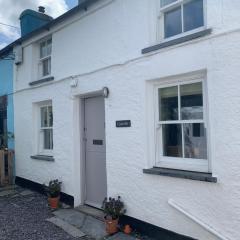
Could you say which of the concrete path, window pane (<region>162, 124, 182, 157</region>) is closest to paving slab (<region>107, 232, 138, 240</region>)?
the concrete path

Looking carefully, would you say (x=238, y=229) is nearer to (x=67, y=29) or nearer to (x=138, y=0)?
(x=138, y=0)

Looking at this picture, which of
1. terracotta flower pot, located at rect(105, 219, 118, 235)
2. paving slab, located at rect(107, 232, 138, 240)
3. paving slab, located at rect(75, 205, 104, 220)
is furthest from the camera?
paving slab, located at rect(75, 205, 104, 220)

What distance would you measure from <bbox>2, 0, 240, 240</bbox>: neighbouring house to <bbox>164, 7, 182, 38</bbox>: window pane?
0.02 m

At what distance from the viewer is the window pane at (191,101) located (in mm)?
4414

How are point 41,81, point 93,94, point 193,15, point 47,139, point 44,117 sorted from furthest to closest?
point 44,117, point 47,139, point 41,81, point 93,94, point 193,15

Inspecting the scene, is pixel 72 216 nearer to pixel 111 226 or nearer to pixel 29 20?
pixel 111 226

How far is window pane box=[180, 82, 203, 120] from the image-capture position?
4414mm

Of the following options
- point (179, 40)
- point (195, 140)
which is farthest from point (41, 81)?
point (195, 140)

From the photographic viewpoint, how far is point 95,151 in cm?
642

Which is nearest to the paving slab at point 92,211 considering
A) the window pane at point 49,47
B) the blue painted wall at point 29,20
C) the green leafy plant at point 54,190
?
the green leafy plant at point 54,190

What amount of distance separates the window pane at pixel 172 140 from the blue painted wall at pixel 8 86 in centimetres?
607

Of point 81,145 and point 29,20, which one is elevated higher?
point 29,20

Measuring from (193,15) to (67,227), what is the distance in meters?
4.35

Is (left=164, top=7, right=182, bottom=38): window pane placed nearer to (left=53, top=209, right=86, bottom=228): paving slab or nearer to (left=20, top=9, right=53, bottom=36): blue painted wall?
(left=53, top=209, right=86, bottom=228): paving slab
